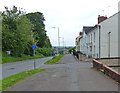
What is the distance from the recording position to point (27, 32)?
3672cm

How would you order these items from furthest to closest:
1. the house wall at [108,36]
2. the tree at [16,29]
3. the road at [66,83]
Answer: the tree at [16,29]
the house wall at [108,36]
the road at [66,83]

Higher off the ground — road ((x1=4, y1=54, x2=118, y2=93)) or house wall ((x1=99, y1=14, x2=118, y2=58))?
house wall ((x1=99, y1=14, x2=118, y2=58))

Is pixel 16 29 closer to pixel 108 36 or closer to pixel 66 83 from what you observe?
pixel 108 36

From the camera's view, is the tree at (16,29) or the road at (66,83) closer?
the road at (66,83)

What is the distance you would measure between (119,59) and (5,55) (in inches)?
944

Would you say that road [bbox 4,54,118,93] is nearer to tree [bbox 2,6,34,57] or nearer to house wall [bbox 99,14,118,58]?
house wall [bbox 99,14,118,58]

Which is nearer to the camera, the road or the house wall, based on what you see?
the road

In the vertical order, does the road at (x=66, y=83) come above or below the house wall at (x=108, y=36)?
below

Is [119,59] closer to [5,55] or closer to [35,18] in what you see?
[5,55]

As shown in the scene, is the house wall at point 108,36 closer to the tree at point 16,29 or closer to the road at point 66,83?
the road at point 66,83

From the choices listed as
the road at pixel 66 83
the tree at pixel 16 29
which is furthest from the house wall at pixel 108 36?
the tree at pixel 16 29

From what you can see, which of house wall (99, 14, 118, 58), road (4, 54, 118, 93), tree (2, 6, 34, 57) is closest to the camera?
road (4, 54, 118, 93)

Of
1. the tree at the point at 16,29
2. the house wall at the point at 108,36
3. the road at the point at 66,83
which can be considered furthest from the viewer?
the tree at the point at 16,29

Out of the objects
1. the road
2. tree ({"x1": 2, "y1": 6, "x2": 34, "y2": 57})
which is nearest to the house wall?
the road
